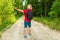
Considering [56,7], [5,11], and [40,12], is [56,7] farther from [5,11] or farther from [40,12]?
[40,12]

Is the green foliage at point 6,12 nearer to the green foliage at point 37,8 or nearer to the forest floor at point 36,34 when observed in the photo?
the green foliage at point 37,8

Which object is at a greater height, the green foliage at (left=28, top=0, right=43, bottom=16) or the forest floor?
the forest floor

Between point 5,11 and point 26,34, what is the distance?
89.3 feet

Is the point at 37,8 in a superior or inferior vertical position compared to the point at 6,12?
inferior

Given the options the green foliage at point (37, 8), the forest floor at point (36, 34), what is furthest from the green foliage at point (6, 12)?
the forest floor at point (36, 34)

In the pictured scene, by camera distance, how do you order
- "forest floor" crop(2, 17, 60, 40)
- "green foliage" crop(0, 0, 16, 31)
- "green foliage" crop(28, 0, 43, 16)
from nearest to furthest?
"forest floor" crop(2, 17, 60, 40) → "green foliage" crop(0, 0, 16, 31) → "green foliage" crop(28, 0, 43, 16)

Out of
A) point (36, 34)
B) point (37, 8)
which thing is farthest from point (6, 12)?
point (36, 34)

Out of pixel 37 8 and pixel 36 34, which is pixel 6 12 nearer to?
pixel 37 8

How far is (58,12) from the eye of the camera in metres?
35.7

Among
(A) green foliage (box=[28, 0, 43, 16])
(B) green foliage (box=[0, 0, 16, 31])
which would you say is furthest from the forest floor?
(A) green foliage (box=[28, 0, 43, 16])

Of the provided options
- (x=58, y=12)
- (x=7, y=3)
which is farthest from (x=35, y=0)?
(x=58, y=12)

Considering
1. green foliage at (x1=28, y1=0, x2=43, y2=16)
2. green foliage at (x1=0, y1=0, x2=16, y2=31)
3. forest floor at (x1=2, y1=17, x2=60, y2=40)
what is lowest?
green foliage at (x1=28, y1=0, x2=43, y2=16)

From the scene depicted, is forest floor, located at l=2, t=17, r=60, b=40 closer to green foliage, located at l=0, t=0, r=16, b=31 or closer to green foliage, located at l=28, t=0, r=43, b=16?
green foliage, located at l=0, t=0, r=16, b=31

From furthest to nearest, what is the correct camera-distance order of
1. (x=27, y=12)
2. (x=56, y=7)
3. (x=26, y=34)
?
(x=56, y=7) < (x=26, y=34) < (x=27, y=12)
